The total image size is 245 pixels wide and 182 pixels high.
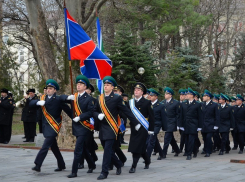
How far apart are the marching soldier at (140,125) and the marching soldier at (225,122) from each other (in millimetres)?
4962

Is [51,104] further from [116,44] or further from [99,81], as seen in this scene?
[116,44]

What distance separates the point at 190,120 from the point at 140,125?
3.44m

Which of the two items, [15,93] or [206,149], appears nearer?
[206,149]

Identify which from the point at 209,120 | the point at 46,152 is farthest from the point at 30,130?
the point at 46,152

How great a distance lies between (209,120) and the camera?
14586mm

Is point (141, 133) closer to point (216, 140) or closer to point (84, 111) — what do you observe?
point (84, 111)

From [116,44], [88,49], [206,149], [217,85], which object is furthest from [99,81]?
[217,85]

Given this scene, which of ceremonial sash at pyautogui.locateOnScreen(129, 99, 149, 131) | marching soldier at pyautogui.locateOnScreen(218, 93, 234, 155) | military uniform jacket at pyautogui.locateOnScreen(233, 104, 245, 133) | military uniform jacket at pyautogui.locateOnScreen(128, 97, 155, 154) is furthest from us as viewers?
military uniform jacket at pyautogui.locateOnScreen(233, 104, 245, 133)

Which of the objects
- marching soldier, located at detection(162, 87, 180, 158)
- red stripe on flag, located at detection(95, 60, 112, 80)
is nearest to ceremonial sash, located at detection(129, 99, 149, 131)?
red stripe on flag, located at detection(95, 60, 112, 80)

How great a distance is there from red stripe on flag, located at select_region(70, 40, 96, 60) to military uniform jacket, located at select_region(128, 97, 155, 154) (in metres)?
1.83

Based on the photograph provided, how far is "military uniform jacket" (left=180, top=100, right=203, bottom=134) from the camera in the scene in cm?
1351

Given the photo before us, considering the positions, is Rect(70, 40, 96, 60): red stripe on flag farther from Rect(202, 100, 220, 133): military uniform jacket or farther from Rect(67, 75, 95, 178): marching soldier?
Rect(202, 100, 220, 133): military uniform jacket

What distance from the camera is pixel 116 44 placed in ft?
90.5

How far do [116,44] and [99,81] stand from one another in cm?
1373
